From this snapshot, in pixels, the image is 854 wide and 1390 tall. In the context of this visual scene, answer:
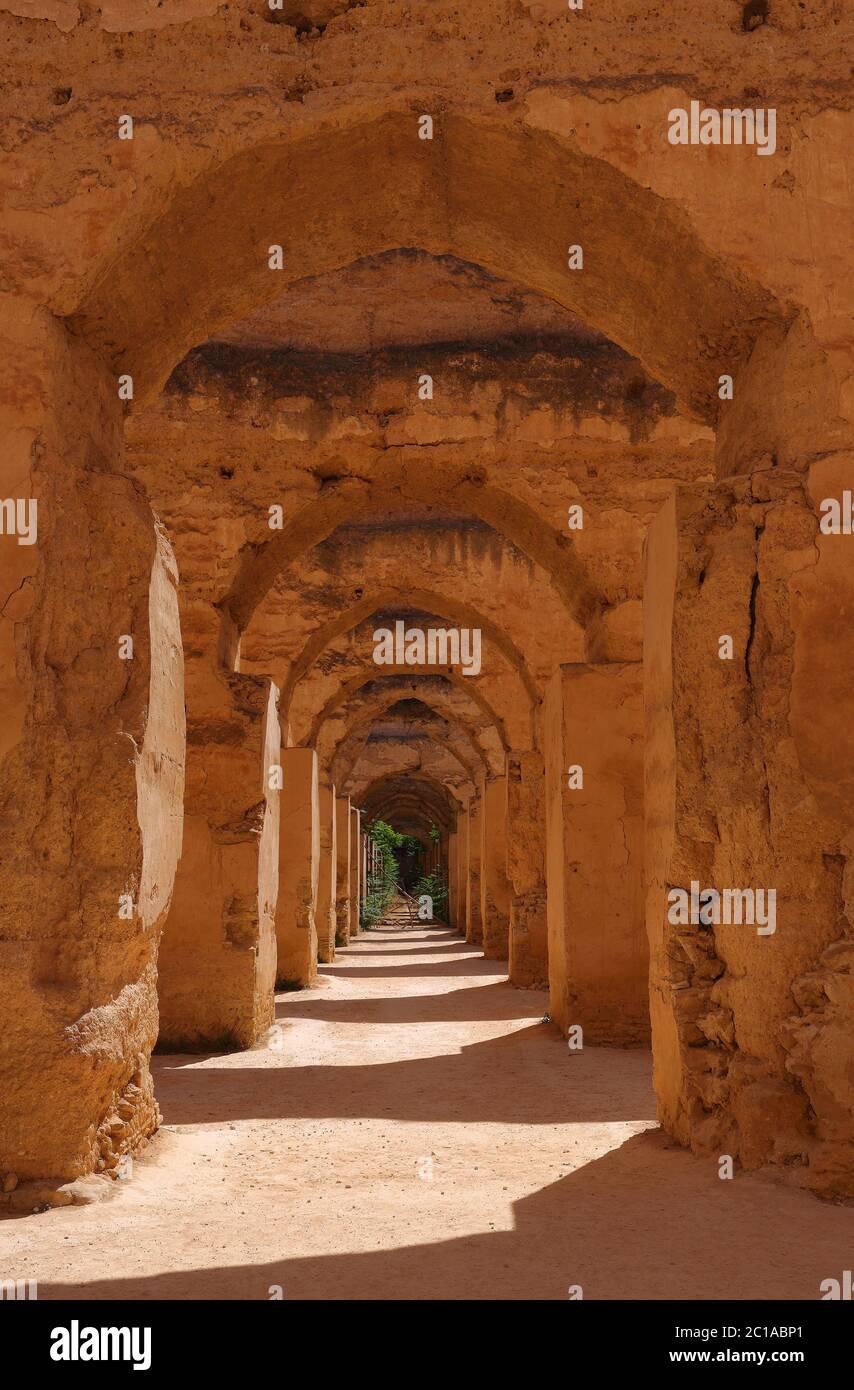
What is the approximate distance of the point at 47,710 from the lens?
12.6ft

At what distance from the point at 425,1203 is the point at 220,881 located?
145 inches

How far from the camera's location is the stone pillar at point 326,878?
1427 centimetres

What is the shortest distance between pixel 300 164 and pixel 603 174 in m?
1.14

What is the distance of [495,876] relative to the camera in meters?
14.1

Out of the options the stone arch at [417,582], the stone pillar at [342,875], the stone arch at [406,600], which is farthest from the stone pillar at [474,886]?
the stone arch at [417,582]

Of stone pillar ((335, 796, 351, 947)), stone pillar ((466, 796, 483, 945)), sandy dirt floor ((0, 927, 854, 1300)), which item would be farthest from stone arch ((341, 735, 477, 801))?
sandy dirt floor ((0, 927, 854, 1300))

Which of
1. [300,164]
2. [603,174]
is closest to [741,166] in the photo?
[603,174]

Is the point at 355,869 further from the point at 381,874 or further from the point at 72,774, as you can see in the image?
the point at 72,774

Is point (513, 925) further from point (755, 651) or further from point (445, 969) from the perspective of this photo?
point (755, 651)

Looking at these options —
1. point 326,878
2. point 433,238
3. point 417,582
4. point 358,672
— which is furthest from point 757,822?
point 326,878

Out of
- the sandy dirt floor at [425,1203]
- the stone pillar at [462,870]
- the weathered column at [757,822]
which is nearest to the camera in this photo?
the sandy dirt floor at [425,1203]

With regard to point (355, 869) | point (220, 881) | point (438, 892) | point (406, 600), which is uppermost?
point (406, 600)

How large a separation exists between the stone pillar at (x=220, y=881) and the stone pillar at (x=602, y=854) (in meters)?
1.91

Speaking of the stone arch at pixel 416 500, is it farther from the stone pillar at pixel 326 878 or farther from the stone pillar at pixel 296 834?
the stone pillar at pixel 326 878
